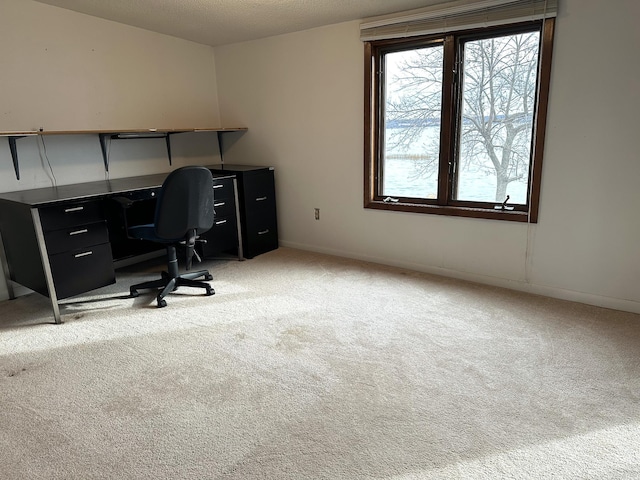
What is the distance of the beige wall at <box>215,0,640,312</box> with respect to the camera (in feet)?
8.34

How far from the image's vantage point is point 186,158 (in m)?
4.27

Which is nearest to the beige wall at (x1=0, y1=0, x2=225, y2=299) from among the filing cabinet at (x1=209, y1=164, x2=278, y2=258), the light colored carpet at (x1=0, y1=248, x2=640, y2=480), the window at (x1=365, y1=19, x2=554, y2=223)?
the filing cabinet at (x1=209, y1=164, x2=278, y2=258)

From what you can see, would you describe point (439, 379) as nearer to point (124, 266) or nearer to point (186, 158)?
point (124, 266)

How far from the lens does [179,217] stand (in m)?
2.83

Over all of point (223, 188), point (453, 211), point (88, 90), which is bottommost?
point (453, 211)

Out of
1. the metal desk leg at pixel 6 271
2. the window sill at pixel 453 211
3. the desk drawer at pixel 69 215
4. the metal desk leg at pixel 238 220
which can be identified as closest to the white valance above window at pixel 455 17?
the window sill at pixel 453 211

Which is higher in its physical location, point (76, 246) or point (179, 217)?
point (179, 217)

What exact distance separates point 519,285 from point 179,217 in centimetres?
249

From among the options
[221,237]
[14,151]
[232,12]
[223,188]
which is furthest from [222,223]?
[232,12]

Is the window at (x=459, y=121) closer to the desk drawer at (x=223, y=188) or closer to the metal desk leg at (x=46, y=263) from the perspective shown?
the desk drawer at (x=223, y=188)

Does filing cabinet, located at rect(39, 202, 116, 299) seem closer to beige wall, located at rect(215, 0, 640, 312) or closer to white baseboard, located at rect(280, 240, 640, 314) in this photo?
beige wall, located at rect(215, 0, 640, 312)

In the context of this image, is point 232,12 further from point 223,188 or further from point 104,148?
point 104,148

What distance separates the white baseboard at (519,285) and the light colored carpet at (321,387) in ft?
0.33

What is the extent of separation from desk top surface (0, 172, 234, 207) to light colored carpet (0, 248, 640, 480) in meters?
0.78
